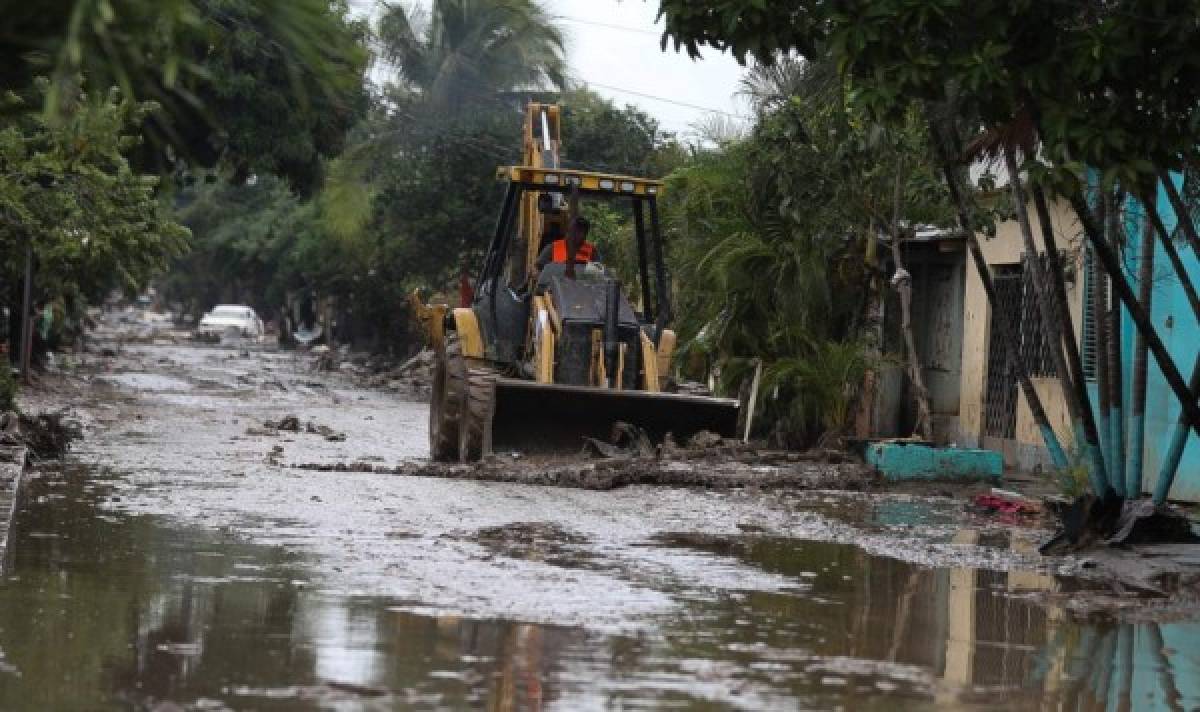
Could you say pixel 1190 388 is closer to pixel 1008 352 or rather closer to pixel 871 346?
pixel 1008 352

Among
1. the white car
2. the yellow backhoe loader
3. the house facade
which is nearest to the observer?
the house facade

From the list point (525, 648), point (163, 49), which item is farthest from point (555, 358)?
point (163, 49)

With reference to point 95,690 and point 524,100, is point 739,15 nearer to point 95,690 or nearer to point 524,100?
point 95,690

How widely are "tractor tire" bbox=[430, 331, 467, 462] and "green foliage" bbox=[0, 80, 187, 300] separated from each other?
3.85 m

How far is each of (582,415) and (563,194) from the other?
9.22 ft

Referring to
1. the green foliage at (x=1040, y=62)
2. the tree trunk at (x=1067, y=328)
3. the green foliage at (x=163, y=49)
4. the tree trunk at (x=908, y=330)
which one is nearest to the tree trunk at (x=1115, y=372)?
the tree trunk at (x=1067, y=328)

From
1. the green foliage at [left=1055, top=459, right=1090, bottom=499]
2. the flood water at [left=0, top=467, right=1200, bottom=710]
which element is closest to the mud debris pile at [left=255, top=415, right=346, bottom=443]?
the green foliage at [left=1055, top=459, right=1090, bottom=499]

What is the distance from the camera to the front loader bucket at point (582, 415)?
59.1 feet

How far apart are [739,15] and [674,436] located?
9205mm

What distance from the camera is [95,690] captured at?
6930 mm

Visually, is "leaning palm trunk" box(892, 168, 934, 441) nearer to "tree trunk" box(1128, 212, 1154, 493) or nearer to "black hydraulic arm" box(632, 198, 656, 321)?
"black hydraulic arm" box(632, 198, 656, 321)

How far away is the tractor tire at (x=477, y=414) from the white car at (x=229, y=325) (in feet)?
174

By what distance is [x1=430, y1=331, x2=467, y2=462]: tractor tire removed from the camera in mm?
Answer: 18469

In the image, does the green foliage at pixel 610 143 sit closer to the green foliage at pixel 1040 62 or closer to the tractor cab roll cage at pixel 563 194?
the tractor cab roll cage at pixel 563 194
